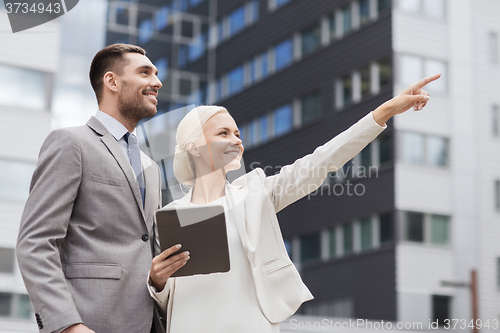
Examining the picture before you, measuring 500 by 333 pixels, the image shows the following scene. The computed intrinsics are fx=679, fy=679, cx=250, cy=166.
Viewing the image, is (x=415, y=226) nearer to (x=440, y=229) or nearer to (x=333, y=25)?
(x=440, y=229)

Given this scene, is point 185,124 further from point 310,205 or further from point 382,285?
point 310,205

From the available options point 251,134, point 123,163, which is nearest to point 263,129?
point 251,134

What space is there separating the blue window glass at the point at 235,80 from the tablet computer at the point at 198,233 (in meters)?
12.4

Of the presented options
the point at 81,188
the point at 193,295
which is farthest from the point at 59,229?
the point at 193,295

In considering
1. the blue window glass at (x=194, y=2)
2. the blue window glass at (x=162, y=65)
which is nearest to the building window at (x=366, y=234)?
the blue window glass at (x=162, y=65)

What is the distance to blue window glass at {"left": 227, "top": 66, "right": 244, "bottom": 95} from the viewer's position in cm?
1423

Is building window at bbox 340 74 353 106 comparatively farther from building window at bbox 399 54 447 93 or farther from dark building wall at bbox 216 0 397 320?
building window at bbox 399 54 447 93

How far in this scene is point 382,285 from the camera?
11.4m

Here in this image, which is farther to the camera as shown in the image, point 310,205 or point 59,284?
point 310,205

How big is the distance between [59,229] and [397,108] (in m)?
1.04

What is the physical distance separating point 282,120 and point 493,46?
4771 millimetres

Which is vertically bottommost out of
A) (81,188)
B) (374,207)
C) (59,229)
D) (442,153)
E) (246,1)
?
(59,229)

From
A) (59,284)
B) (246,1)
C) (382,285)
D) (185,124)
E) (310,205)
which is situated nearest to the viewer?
(59,284)

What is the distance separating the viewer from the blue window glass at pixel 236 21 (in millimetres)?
14258
